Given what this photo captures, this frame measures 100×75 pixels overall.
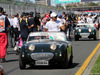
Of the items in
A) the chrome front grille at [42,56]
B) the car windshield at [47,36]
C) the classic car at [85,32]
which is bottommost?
the classic car at [85,32]

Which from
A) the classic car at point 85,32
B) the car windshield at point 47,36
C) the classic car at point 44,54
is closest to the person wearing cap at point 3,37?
the car windshield at point 47,36

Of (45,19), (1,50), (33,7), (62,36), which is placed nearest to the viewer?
(62,36)

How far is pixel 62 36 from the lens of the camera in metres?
13.9

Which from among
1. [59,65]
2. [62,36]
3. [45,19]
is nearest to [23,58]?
[59,65]

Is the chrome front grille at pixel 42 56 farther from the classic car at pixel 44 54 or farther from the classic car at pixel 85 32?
the classic car at pixel 85 32

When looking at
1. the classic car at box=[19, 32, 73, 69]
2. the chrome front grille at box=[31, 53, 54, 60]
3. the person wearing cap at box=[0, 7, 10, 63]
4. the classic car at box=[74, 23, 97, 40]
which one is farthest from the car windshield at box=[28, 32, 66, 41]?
the classic car at box=[74, 23, 97, 40]

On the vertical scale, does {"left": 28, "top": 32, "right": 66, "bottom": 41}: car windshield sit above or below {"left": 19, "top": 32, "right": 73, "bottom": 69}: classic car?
above

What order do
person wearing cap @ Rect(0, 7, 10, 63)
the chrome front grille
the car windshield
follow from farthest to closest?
person wearing cap @ Rect(0, 7, 10, 63)
the car windshield
the chrome front grille

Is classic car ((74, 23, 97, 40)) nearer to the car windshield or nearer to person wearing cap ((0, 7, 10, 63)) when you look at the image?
person wearing cap ((0, 7, 10, 63))

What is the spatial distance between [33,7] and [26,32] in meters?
23.8

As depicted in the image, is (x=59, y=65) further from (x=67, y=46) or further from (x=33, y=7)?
(x=33, y=7)

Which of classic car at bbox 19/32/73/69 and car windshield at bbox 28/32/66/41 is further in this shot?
car windshield at bbox 28/32/66/41

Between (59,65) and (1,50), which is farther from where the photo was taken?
(1,50)

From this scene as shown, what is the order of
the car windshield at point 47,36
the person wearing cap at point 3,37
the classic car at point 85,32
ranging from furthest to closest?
1. the classic car at point 85,32
2. the person wearing cap at point 3,37
3. the car windshield at point 47,36
